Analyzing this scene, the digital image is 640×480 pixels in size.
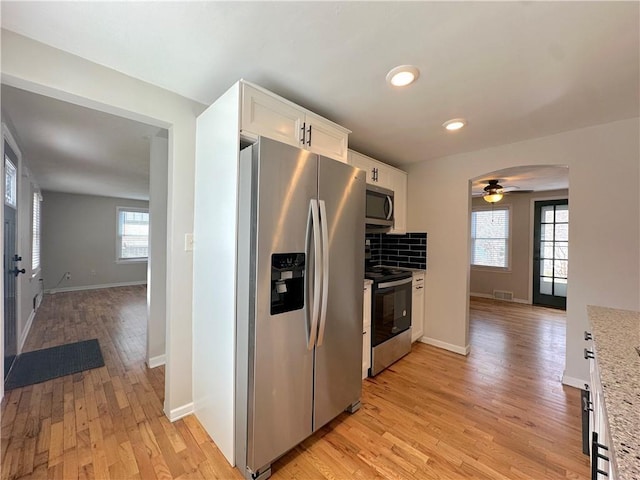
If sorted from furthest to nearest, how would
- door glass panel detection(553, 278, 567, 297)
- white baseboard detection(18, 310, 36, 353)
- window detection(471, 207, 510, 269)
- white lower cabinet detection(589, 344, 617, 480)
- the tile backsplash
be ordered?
window detection(471, 207, 510, 269) → door glass panel detection(553, 278, 567, 297) → the tile backsplash → white baseboard detection(18, 310, 36, 353) → white lower cabinet detection(589, 344, 617, 480)

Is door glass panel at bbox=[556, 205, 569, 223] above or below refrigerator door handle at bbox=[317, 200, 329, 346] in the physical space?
above

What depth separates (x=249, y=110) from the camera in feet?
5.11

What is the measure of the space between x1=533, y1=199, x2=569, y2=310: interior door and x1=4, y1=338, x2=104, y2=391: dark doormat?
7.33 m

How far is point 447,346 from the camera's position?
318 centimetres

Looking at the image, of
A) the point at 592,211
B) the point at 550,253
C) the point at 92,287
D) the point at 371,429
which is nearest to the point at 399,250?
the point at 592,211

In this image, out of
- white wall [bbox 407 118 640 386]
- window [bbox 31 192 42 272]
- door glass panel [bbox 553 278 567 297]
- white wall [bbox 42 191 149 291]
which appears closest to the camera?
white wall [bbox 407 118 640 386]

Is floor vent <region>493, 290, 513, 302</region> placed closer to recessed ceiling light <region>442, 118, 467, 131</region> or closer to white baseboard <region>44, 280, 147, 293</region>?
recessed ceiling light <region>442, 118, 467, 131</region>

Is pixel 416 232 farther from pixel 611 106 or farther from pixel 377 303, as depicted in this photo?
pixel 611 106

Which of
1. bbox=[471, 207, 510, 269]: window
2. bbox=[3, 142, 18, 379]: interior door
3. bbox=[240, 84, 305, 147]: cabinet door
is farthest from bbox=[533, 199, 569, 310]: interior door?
bbox=[3, 142, 18, 379]: interior door

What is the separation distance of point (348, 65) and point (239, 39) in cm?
62

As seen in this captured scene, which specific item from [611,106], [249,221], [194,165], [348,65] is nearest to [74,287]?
[194,165]

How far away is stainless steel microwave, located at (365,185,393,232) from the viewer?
9.18 feet

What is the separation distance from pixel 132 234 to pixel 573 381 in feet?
29.8

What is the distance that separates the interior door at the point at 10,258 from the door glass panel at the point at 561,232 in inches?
319
